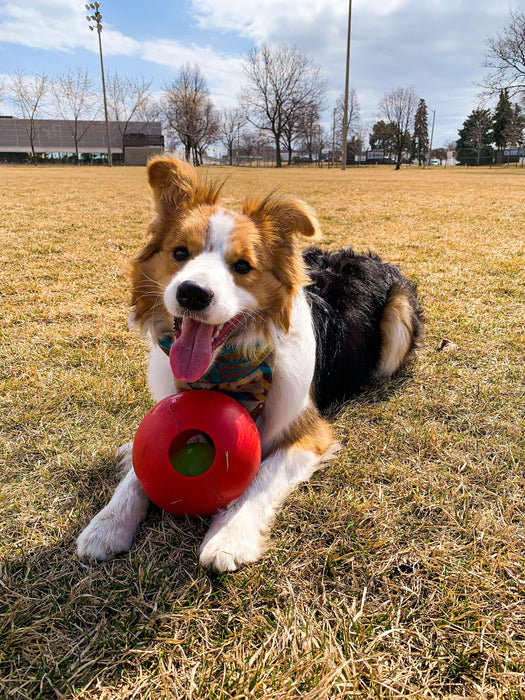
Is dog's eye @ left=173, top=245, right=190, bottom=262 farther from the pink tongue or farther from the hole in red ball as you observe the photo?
the hole in red ball

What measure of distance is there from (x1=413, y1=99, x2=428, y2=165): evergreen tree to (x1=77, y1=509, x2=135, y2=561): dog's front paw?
90205mm

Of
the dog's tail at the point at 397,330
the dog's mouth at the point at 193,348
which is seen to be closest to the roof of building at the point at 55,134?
the dog's tail at the point at 397,330

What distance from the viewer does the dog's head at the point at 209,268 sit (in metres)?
2.18

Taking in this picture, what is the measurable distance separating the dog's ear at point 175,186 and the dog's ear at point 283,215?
0.27 metres

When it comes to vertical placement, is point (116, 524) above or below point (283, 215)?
below

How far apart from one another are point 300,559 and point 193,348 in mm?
1112

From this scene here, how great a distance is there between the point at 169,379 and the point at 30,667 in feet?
4.76

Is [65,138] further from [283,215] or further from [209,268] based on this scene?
[209,268]

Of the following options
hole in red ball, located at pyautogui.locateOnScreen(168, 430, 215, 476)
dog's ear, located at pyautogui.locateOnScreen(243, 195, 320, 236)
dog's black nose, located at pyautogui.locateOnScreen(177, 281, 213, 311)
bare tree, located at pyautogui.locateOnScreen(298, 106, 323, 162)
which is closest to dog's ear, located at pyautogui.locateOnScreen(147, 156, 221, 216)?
dog's ear, located at pyautogui.locateOnScreen(243, 195, 320, 236)

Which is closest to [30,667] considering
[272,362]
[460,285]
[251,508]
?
[251,508]

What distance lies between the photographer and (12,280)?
5.84 meters

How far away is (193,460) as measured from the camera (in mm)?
2152

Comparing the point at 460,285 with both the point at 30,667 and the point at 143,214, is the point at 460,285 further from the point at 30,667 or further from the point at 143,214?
the point at 143,214

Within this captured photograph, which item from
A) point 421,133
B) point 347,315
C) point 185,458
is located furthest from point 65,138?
point 185,458
